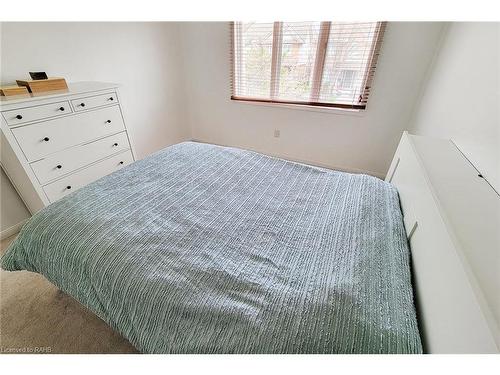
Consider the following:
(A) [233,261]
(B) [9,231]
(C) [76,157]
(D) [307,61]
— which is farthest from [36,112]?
(D) [307,61]

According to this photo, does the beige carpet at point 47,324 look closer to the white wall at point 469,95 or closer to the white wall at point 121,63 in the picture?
the white wall at point 121,63

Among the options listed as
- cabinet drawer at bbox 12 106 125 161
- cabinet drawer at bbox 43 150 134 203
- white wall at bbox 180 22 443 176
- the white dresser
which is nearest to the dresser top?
the white dresser

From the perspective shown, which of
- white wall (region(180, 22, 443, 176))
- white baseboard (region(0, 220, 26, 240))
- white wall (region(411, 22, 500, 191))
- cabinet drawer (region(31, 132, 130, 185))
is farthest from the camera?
white wall (region(180, 22, 443, 176))

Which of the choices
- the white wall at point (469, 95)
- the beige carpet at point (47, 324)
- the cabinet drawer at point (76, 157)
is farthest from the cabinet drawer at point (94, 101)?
the white wall at point (469, 95)

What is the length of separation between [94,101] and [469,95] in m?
2.61

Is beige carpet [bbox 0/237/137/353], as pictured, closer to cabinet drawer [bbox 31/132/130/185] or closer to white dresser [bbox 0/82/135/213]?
white dresser [bbox 0/82/135/213]

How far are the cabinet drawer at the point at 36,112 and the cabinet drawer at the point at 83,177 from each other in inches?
18.5

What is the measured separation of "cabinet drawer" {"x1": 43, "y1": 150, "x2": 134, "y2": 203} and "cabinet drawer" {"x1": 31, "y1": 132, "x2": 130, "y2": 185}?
0.04 meters

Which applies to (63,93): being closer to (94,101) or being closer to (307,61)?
(94,101)

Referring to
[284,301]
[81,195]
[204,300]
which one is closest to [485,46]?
[284,301]

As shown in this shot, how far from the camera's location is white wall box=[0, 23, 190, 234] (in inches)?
66.1

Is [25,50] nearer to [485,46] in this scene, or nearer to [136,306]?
[136,306]

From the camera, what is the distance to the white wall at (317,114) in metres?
2.12
